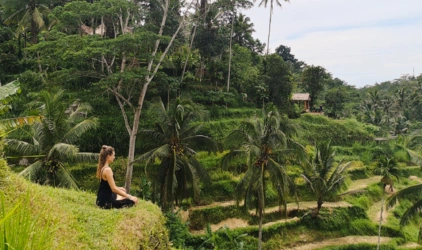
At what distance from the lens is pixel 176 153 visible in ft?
40.0

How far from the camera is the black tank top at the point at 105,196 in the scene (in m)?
4.65

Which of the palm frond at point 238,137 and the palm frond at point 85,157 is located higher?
the palm frond at point 238,137

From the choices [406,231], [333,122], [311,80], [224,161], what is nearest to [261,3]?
[311,80]

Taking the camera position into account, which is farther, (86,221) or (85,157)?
(85,157)

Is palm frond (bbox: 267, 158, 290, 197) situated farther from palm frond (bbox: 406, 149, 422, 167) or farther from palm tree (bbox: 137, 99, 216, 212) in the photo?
palm frond (bbox: 406, 149, 422, 167)

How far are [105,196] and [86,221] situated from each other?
1030 mm

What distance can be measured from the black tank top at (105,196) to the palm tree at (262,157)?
7.41 meters

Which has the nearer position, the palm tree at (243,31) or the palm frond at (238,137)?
the palm frond at (238,137)

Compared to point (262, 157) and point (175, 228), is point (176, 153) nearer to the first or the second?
point (175, 228)

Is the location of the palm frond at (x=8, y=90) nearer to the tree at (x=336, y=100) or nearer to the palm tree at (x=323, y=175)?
the palm tree at (x=323, y=175)

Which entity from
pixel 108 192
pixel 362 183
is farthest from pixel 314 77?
pixel 108 192

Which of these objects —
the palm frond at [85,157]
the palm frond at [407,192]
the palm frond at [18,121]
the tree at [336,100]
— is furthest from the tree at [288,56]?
the palm frond at [18,121]

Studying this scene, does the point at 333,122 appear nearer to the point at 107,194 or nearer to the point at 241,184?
the point at 241,184

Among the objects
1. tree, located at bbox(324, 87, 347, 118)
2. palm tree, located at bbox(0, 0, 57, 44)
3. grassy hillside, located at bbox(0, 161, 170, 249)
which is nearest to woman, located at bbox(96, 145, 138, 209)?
grassy hillside, located at bbox(0, 161, 170, 249)
